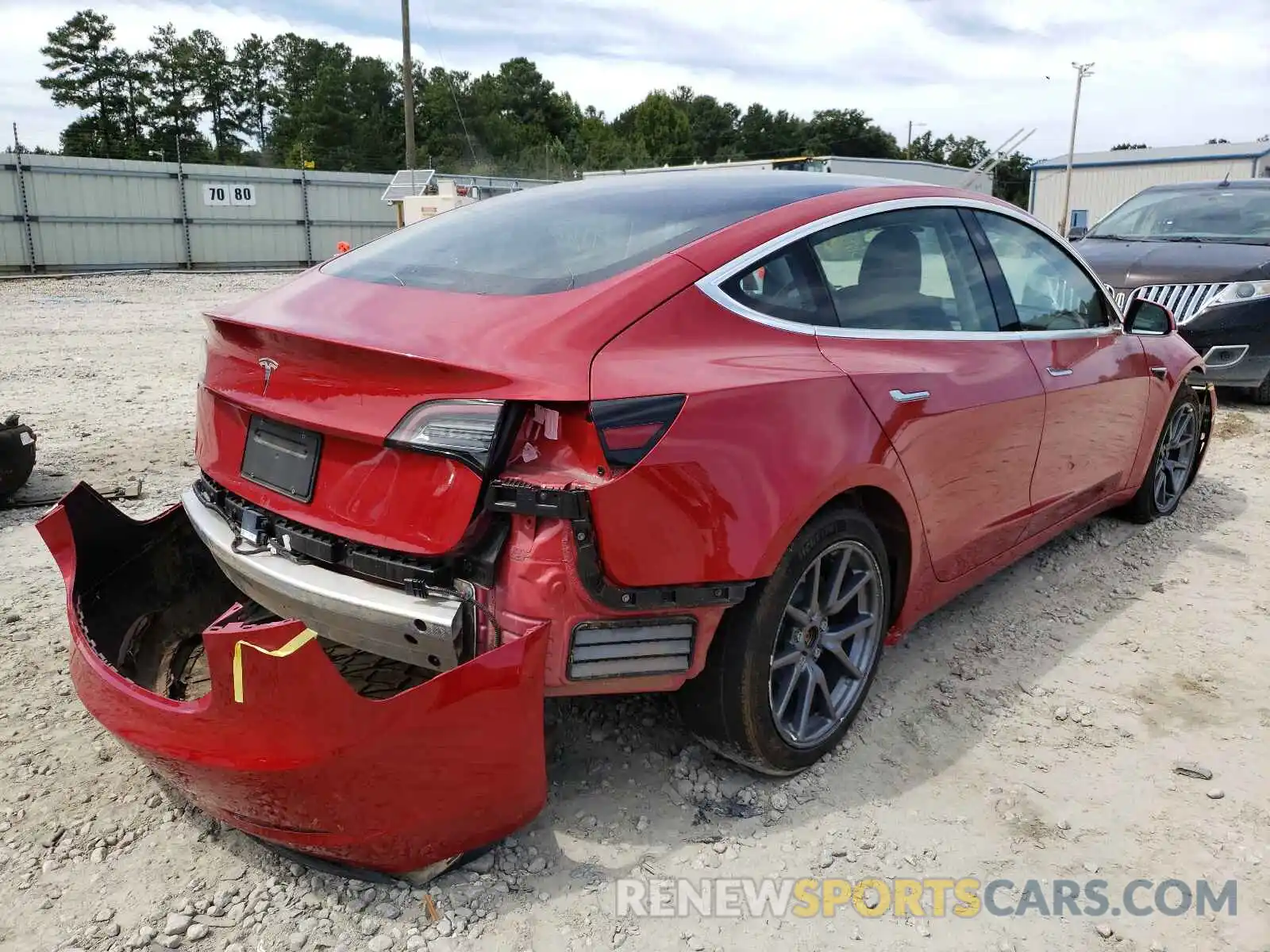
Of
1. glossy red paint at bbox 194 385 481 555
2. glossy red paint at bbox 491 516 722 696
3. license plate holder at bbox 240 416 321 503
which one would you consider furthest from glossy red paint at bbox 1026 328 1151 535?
license plate holder at bbox 240 416 321 503

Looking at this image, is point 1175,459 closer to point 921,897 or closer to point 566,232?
point 921,897

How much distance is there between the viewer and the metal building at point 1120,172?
4606 centimetres

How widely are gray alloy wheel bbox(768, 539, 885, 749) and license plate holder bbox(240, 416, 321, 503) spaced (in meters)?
1.26

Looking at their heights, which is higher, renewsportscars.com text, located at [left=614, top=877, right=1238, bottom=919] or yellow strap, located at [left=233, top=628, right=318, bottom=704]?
yellow strap, located at [left=233, top=628, right=318, bottom=704]

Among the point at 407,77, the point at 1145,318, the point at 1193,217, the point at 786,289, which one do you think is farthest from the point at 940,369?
the point at 407,77

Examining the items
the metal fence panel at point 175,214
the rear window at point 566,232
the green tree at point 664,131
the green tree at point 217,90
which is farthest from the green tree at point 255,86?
the rear window at point 566,232

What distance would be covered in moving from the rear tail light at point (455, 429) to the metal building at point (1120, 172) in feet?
154

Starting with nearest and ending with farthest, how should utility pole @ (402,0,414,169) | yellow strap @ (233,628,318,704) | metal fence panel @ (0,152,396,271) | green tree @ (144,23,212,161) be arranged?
yellow strap @ (233,628,318,704)
metal fence panel @ (0,152,396,271)
utility pole @ (402,0,414,169)
green tree @ (144,23,212,161)

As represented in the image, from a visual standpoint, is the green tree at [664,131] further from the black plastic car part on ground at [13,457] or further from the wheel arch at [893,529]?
the wheel arch at [893,529]

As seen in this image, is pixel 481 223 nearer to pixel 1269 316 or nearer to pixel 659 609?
pixel 659 609

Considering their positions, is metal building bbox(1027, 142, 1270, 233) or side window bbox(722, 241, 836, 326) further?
metal building bbox(1027, 142, 1270, 233)

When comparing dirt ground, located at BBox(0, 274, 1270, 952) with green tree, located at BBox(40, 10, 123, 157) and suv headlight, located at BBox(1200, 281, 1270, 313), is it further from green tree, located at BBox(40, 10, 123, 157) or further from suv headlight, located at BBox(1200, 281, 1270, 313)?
green tree, located at BBox(40, 10, 123, 157)

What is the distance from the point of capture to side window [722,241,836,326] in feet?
8.30

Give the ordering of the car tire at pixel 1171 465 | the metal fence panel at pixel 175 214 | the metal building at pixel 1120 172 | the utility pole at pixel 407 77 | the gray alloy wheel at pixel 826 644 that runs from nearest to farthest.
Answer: the gray alloy wheel at pixel 826 644 → the car tire at pixel 1171 465 → the metal fence panel at pixel 175 214 → the utility pole at pixel 407 77 → the metal building at pixel 1120 172
